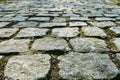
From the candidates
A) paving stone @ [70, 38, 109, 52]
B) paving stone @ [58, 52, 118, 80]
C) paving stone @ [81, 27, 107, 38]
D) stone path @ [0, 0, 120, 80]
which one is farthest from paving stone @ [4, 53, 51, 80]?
paving stone @ [81, 27, 107, 38]

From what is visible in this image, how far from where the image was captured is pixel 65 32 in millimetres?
3092

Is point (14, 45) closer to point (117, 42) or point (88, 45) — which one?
point (88, 45)

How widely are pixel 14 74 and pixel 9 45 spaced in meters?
0.82

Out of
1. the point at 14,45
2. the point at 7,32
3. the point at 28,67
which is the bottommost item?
the point at 7,32

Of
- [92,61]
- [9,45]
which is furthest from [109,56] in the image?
[9,45]

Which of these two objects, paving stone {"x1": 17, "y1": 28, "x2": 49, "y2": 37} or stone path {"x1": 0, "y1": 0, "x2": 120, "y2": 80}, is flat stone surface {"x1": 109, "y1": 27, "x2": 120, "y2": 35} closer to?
stone path {"x1": 0, "y1": 0, "x2": 120, "y2": 80}

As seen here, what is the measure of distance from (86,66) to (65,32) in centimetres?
127

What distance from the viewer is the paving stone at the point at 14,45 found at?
7.58 feet

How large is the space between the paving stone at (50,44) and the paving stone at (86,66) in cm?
23

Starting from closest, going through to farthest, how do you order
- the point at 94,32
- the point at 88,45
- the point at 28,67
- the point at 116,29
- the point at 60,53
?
the point at 28,67 → the point at 60,53 → the point at 88,45 → the point at 94,32 → the point at 116,29

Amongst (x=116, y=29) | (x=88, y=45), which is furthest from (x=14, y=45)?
(x=116, y=29)

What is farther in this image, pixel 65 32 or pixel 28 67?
pixel 65 32

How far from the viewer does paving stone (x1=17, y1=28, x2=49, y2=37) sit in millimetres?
2932

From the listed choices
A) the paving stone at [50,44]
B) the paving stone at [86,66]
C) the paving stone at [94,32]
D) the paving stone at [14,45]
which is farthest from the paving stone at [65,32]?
the paving stone at [86,66]
